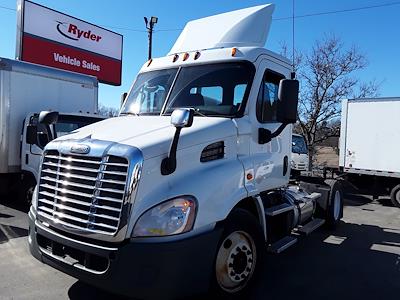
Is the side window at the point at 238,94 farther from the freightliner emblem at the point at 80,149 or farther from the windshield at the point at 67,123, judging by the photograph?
the windshield at the point at 67,123

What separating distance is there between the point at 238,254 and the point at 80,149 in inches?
77.4

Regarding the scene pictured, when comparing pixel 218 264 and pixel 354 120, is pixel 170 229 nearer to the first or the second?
pixel 218 264

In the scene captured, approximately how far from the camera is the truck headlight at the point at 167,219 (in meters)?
Result: 3.54

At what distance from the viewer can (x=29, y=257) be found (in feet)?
19.4

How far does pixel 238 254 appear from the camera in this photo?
4336 mm

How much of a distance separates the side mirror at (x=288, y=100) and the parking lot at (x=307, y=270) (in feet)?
6.62

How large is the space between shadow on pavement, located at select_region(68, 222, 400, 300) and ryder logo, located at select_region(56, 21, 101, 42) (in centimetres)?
1478

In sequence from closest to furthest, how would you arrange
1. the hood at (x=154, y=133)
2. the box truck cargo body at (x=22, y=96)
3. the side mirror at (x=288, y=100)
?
the hood at (x=154, y=133)
the side mirror at (x=288, y=100)
the box truck cargo body at (x=22, y=96)

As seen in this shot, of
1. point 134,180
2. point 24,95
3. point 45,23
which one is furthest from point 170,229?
point 45,23

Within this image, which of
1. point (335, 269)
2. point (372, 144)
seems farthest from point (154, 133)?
point (372, 144)

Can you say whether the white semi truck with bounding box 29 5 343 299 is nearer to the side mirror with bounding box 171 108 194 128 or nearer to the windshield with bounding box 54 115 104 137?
the side mirror with bounding box 171 108 194 128

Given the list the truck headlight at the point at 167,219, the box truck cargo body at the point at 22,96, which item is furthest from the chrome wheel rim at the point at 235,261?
the box truck cargo body at the point at 22,96

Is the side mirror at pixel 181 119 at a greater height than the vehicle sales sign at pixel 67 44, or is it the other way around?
the vehicle sales sign at pixel 67 44

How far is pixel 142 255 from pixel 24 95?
759 centimetres
